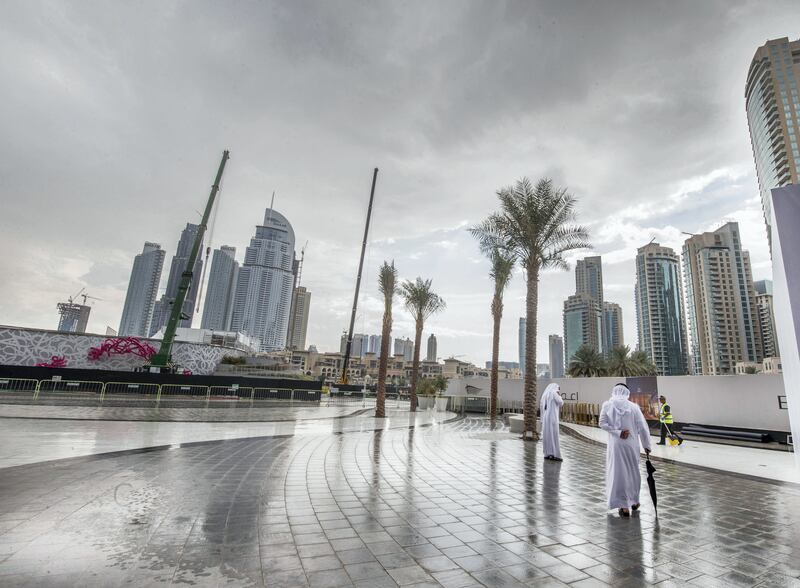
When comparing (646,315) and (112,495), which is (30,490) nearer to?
(112,495)

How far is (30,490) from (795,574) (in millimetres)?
9114

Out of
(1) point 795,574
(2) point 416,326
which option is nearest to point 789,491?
(1) point 795,574

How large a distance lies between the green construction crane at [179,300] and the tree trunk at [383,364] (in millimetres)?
27342

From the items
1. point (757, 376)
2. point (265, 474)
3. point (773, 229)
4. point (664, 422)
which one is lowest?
point (265, 474)

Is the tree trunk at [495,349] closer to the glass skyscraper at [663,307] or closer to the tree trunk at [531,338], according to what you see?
the tree trunk at [531,338]

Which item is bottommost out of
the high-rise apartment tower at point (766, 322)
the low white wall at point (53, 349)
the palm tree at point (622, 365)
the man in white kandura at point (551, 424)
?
the man in white kandura at point (551, 424)

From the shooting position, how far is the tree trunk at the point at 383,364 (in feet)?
69.2

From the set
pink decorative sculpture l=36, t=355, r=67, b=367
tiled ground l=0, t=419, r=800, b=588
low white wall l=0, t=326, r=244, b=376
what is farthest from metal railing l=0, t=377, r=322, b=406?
tiled ground l=0, t=419, r=800, b=588

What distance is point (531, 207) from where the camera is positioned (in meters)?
15.9

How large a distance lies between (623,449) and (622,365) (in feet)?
151

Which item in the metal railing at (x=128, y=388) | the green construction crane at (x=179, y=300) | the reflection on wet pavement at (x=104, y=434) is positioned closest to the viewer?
the reflection on wet pavement at (x=104, y=434)

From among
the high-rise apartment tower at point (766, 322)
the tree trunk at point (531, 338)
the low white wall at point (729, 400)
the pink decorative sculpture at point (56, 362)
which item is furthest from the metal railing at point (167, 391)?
the high-rise apartment tower at point (766, 322)

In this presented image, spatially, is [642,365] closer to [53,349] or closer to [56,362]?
[56,362]

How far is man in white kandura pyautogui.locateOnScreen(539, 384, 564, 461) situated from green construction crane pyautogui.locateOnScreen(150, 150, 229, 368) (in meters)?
39.1
